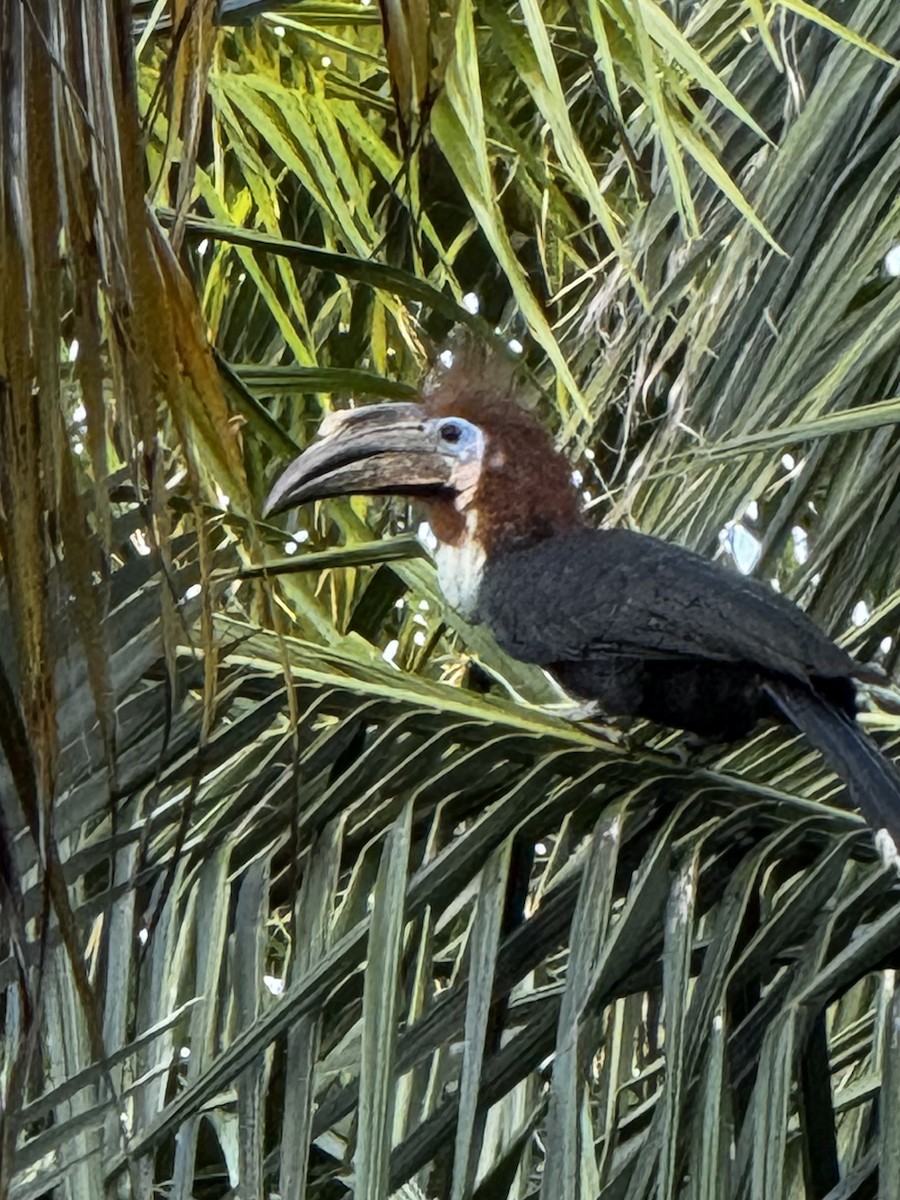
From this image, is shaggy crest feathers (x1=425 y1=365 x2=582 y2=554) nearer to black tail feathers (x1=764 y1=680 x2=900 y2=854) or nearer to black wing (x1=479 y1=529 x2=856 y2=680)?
black wing (x1=479 y1=529 x2=856 y2=680)

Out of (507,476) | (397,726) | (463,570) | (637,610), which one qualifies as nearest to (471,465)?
(507,476)

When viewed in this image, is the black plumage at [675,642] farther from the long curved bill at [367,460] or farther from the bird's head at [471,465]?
the long curved bill at [367,460]

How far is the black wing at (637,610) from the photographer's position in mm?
2102

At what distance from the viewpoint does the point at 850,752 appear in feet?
6.25

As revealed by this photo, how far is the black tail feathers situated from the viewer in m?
1.76

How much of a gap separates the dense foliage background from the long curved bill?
0.24 feet

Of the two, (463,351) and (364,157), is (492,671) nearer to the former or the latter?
(463,351)

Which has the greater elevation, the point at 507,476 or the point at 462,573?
the point at 507,476

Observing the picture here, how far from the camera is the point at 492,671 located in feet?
8.98

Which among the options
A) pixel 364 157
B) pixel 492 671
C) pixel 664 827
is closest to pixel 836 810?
pixel 664 827

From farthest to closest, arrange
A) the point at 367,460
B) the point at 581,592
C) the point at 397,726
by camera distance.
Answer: the point at 367,460
the point at 581,592
the point at 397,726

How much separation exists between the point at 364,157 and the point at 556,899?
6.68 ft

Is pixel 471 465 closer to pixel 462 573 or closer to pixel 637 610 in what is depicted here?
pixel 462 573

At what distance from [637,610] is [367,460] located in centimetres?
59
